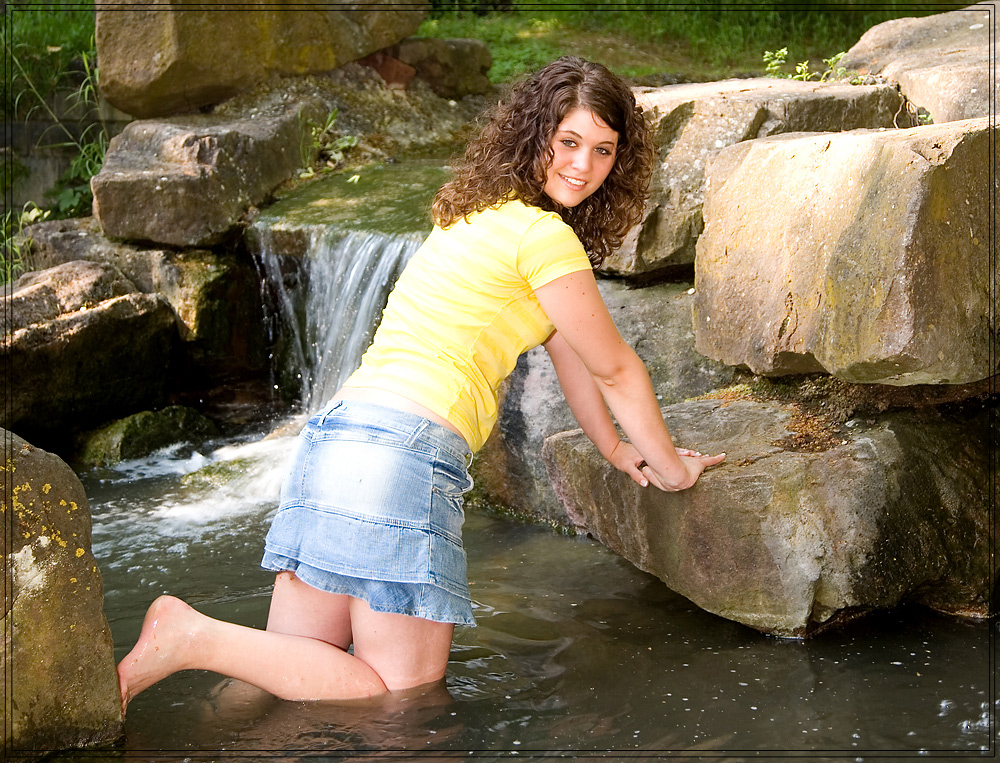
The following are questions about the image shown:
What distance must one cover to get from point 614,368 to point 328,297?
3.34 m

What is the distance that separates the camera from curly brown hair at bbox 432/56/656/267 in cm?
271

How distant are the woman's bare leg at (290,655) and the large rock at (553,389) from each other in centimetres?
176

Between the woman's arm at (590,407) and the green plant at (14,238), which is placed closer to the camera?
the woman's arm at (590,407)

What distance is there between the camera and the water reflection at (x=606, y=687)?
262cm

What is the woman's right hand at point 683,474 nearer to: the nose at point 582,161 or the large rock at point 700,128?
the nose at point 582,161

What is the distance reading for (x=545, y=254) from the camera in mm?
2580

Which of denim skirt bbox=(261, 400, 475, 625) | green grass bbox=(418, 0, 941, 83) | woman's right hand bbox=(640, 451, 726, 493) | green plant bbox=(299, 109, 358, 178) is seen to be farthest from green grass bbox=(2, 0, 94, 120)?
woman's right hand bbox=(640, 451, 726, 493)

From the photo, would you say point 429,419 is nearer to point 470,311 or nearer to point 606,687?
point 470,311

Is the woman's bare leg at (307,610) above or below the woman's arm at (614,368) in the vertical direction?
below

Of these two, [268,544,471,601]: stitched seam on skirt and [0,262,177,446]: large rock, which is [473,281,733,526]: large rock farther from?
[0,262,177,446]: large rock


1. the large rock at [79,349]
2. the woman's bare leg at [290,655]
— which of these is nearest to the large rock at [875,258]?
the woman's bare leg at [290,655]

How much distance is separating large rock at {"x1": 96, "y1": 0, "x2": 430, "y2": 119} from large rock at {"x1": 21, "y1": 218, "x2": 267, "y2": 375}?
1.10 metres

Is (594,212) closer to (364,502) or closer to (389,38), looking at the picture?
(364,502)

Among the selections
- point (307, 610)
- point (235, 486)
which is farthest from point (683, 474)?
point (235, 486)
